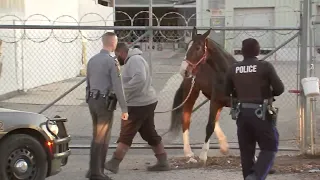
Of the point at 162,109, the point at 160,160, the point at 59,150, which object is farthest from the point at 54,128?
the point at 162,109

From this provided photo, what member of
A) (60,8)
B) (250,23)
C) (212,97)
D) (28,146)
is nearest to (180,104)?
(212,97)

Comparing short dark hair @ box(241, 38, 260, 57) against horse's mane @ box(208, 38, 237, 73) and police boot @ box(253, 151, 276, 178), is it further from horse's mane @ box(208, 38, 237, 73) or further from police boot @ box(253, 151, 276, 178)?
horse's mane @ box(208, 38, 237, 73)

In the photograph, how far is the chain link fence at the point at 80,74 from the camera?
11.1m

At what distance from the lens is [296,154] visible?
9016mm

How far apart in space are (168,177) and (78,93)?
1088 centimetres

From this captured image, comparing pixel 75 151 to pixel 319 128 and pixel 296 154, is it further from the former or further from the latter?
pixel 319 128

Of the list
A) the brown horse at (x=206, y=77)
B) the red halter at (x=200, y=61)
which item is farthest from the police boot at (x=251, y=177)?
the red halter at (x=200, y=61)

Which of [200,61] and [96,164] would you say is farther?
[200,61]

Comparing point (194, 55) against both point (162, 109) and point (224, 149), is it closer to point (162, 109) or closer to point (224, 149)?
point (224, 149)

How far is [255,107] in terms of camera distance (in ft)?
20.1

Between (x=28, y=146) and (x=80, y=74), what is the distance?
53.4 feet

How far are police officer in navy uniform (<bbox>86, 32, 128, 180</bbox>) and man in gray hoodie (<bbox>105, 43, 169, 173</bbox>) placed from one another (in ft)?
1.30

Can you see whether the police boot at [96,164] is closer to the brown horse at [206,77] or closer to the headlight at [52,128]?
the headlight at [52,128]

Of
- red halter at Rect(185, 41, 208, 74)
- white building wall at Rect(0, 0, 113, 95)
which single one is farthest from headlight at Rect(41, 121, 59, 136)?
white building wall at Rect(0, 0, 113, 95)
